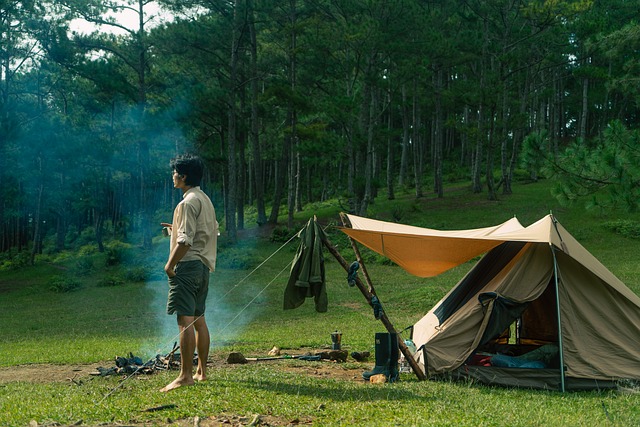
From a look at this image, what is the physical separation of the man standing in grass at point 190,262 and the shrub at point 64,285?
52.6 feet

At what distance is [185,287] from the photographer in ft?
20.6

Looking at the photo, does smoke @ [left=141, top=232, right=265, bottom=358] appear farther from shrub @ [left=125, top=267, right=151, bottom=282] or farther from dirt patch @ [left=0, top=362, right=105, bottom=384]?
dirt patch @ [left=0, top=362, right=105, bottom=384]

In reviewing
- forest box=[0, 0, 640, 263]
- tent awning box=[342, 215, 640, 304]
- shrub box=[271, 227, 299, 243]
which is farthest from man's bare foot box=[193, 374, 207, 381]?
shrub box=[271, 227, 299, 243]

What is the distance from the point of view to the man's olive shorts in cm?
624

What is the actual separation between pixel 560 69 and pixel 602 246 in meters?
25.5

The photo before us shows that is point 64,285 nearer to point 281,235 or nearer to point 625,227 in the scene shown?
point 281,235

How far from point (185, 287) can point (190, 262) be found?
0.24 m

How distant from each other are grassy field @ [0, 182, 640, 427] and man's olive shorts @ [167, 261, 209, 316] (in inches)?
29.4

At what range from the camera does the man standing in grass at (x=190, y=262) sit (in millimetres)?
6141

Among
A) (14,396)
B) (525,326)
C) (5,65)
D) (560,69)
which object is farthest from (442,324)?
(560,69)

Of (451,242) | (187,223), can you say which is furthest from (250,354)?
(187,223)

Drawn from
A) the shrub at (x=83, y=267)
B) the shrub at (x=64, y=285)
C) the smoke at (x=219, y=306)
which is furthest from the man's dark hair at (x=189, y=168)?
the shrub at (x=83, y=267)

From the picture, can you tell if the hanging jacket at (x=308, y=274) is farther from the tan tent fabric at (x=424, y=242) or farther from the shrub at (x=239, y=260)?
the shrub at (x=239, y=260)

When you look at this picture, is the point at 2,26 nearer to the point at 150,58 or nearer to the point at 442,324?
the point at 150,58
